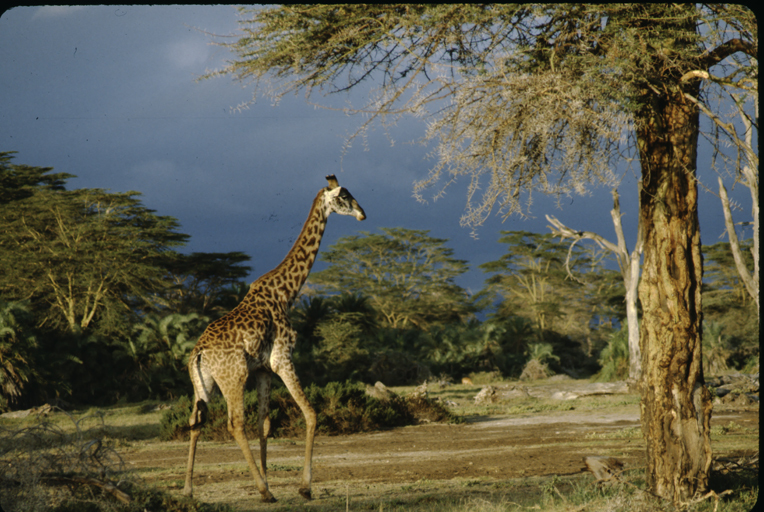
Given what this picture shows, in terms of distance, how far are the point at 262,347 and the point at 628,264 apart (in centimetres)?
1622

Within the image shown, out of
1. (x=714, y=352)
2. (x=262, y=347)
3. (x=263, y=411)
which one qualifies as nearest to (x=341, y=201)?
(x=262, y=347)

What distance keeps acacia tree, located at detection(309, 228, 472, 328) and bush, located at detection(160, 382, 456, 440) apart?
27.1 meters

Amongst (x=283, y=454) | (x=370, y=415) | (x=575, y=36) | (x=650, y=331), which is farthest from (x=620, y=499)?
(x=370, y=415)

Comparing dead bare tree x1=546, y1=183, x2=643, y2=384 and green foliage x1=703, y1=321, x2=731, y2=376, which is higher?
dead bare tree x1=546, y1=183, x2=643, y2=384

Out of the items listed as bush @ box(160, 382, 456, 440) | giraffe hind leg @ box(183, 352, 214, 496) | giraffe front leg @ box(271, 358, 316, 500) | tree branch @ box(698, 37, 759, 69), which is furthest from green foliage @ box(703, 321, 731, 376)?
giraffe hind leg @ box(183, 352, 214, 496)

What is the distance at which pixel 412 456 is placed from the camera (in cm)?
888

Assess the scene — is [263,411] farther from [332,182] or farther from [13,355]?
[13,355]

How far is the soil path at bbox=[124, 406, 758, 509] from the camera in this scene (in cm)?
700

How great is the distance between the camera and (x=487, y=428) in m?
12.4

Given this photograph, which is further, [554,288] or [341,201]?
[554,288]

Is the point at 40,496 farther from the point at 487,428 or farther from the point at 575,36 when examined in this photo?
the point at 487,428

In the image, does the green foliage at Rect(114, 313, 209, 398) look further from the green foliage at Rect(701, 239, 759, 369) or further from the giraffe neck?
the green foliage at Rect(701, 239, 759, 369)

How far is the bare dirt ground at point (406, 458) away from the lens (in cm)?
664

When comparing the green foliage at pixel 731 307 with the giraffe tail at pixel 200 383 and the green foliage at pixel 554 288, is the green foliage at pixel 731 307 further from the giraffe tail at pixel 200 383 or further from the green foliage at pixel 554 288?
the giraffe tail at pixel 200 383
